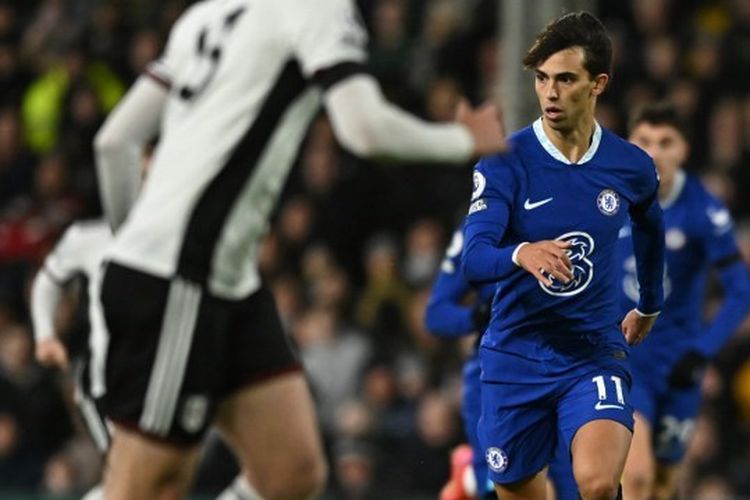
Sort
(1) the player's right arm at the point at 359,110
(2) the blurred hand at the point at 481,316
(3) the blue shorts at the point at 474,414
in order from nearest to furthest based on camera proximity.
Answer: (1) the player's right arm at the point at 359,110 → (2) the blurred hand at the point at 481,316 → (3) the blue shorts at the point at 474,414

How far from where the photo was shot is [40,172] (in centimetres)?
1462

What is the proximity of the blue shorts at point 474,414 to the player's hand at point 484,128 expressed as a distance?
2328 mm

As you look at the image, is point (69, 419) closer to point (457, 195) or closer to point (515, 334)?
point (457, 195)

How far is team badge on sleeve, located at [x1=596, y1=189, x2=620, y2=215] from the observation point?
20.5 feet

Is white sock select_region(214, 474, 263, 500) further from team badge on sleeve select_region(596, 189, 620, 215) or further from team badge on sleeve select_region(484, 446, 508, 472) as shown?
team badge on sleeve select_region(596, 189, 620, 215)

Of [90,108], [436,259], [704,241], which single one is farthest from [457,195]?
[704,241]

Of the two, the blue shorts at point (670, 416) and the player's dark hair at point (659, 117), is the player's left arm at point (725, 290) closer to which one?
the blue shorts at point (670, 416)

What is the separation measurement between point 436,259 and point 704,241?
4181 mm

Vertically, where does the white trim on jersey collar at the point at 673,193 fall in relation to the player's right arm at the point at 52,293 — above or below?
below

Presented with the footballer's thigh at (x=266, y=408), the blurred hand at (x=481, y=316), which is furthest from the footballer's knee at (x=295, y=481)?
the blurred hand at (x=481, y=316)

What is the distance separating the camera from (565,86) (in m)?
6.20

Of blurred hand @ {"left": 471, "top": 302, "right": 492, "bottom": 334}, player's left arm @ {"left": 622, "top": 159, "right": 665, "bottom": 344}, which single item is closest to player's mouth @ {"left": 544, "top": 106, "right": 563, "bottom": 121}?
player's left arm @ {"left": 622, "top": 159, "right": 665, "bottom": 344}

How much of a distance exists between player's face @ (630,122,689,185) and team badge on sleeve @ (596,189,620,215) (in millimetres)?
2206

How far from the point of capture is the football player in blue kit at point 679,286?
8.49 metres
